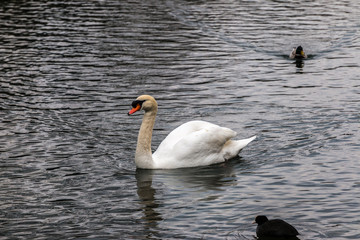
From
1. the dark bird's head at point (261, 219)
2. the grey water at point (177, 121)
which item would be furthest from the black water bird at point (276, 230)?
the grey water at point (177, 121)

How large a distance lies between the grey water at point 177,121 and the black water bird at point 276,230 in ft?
1.14

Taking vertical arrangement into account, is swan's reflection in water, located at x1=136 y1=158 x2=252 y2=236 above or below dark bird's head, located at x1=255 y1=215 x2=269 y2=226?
below

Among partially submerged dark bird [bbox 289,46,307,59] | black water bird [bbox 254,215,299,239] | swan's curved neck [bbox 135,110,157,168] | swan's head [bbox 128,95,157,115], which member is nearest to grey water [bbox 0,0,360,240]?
swan's curved neck [bbox 135,110,157,168]

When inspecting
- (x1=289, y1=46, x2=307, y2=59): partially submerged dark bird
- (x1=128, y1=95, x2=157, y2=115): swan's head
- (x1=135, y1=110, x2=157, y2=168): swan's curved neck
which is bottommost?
(x1=289, y1=46, x2=307, y2=59): partially submerged dark bird

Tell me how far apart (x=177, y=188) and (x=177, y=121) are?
4.88 metres

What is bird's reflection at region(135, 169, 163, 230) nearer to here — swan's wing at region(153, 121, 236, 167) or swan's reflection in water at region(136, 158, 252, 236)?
swan's reflection in water at region(136, 158, 252, 236)

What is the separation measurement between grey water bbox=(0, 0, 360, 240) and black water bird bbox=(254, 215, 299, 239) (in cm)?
35

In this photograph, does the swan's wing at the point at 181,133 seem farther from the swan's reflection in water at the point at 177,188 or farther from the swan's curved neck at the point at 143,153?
the swan's reflection in water at the point at 177,188

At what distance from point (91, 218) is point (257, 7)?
29.2m

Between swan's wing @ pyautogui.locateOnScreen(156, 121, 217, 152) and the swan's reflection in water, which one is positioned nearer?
the swan's reflection in water

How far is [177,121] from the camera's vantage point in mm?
19266

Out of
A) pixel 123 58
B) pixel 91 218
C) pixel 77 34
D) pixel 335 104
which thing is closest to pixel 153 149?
pixel 91 218

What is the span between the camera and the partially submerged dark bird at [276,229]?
11500mm

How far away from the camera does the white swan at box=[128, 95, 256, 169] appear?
15.7 metres
